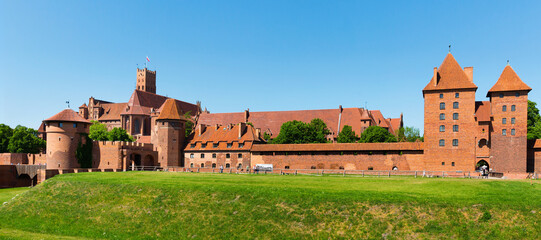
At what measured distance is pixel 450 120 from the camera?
5675 centimetres

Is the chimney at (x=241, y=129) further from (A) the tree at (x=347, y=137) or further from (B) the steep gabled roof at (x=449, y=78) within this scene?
(B) the steep gabled roof at (x=449, y=78)

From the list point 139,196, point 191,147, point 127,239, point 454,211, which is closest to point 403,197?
point 454,211

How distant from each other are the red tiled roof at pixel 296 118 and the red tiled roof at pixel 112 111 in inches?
1638

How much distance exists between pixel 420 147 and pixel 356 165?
828 cm

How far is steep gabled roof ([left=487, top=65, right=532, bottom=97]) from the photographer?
5444cm

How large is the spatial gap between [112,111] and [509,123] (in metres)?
113

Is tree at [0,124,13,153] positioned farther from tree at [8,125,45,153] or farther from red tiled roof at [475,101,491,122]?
red tiled roof at [475,101,491,122]

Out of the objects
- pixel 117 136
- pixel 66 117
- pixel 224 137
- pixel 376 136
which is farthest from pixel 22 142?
pixel 376 136

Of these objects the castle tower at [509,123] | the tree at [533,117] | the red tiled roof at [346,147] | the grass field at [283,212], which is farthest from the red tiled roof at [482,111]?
the grass field at [283,212]

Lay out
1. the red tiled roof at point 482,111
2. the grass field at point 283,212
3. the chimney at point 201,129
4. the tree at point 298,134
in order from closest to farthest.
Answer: the grass field at point 283,212 < the red tiled roof at point 482,111 < the tree at point 298,134 < the chimney at point 201,129

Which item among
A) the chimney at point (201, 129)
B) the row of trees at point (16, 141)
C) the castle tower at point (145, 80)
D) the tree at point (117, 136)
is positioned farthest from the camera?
the castle tower at point (145, 80)

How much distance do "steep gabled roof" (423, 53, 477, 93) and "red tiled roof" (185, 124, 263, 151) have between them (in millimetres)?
26703

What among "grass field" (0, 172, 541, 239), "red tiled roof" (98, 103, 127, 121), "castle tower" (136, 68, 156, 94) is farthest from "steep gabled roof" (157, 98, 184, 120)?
"castle tower" (136, 68, 156, 94)

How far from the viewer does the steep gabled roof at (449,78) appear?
185 ft
